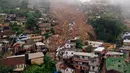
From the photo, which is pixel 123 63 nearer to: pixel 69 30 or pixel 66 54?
pixel 66 54

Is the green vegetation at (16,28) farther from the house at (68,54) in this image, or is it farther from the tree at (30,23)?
the house at (68,54)

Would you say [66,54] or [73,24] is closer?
[66,54]

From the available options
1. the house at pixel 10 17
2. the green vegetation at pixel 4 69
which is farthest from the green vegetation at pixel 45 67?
the house at pixel 10 17

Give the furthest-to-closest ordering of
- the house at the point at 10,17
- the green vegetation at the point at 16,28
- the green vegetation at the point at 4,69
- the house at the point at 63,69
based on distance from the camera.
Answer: the house at the point at 10,17
the green vegetation at the point at 16,28
the house at the point at 63,69
the green vegetation at the point at 4,69

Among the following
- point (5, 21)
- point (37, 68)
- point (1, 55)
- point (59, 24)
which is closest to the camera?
point (37, 68)

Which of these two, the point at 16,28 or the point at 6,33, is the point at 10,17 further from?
the point at 6,33

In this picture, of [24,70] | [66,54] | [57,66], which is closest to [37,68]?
[24,70]
